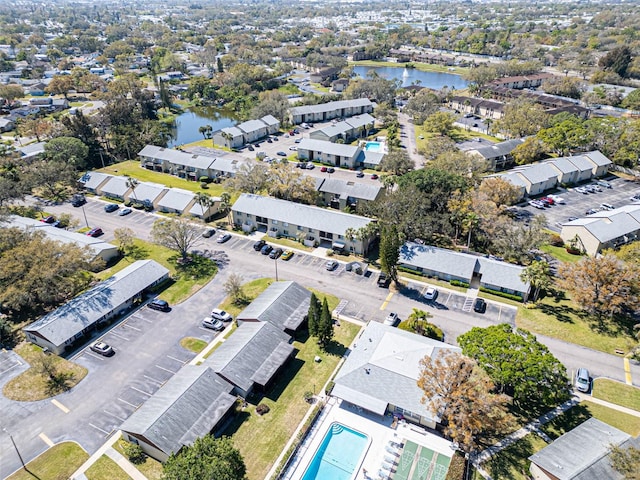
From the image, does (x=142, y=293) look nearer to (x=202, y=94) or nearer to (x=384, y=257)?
(x=384, y=257)

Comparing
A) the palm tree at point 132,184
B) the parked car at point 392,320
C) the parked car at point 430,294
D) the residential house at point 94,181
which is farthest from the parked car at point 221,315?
the residential house at point 94,181

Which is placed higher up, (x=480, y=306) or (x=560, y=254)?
(x=480, y=306)

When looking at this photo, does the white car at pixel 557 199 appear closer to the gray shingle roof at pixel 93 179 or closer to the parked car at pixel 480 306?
the parked car at pixel 480 306

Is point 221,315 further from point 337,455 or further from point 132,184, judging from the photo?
point 132,184

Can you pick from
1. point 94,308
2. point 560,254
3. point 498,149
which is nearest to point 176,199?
point 94,308

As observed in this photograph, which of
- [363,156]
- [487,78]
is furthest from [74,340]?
[487,78]

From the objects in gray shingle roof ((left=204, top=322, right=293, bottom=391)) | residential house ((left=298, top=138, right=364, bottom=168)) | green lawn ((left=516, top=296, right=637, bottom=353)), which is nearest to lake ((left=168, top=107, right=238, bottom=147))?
residential house ((left=298, top=138, right=364, bottom=168))

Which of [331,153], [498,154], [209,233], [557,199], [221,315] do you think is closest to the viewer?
[221,315]
